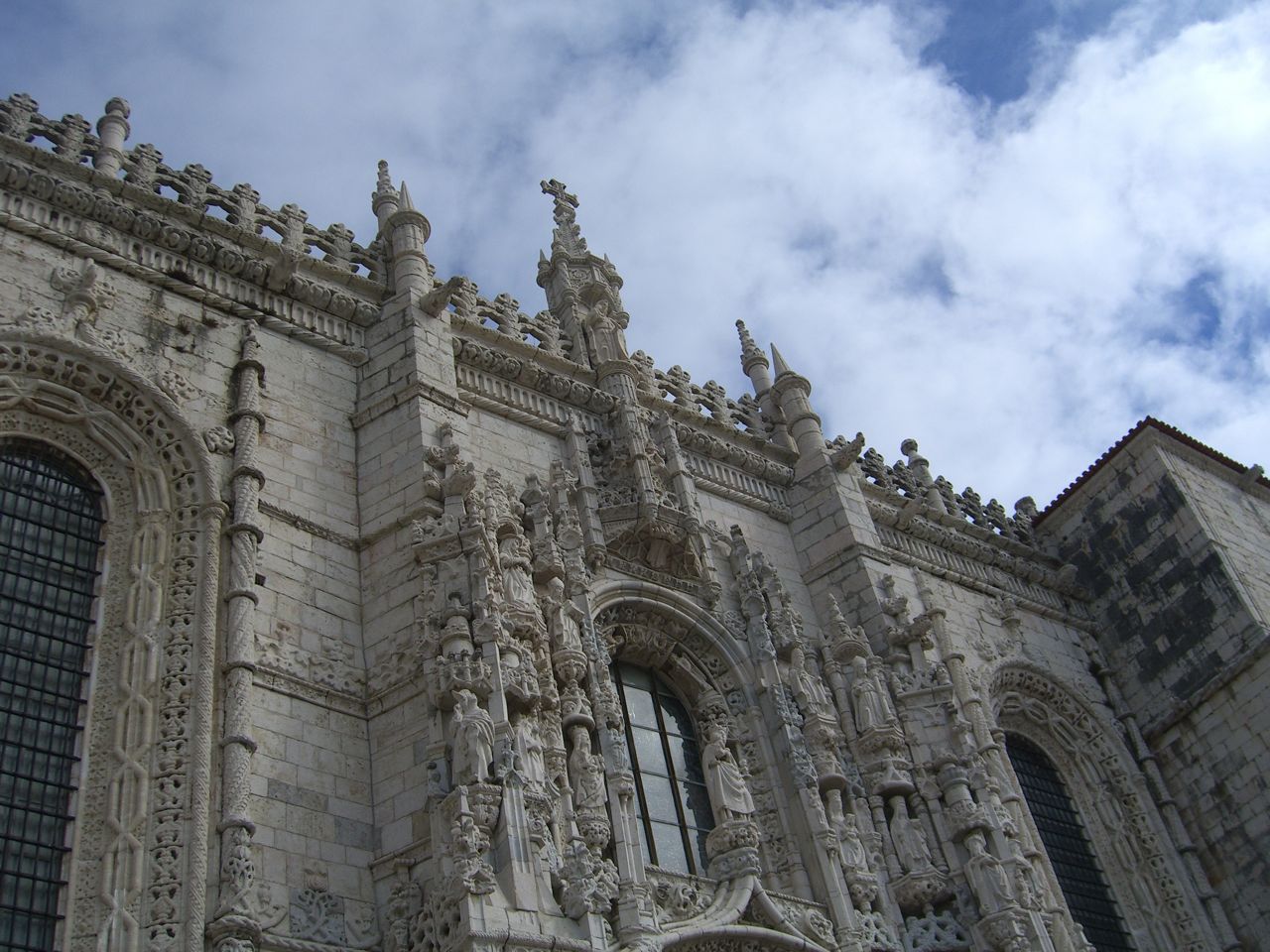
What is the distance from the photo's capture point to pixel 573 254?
18.4 m

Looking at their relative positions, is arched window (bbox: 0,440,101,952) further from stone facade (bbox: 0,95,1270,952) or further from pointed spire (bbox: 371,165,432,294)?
pointed spire (bbox: 371,165,432,294)

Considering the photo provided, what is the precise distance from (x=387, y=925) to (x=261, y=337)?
597 cm

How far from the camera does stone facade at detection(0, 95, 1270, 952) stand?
10203 mm

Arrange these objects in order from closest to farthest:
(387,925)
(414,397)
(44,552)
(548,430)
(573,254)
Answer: (387,925) < (44,552) < (414,397) < (548,430) < (573,254)

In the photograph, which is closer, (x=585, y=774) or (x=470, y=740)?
(x=470, y=740)

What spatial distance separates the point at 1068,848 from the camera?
17266 mm

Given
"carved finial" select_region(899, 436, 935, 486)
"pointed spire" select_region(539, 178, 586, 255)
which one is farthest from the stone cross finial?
"carved finial" select_region(899, 436, 935, 486)

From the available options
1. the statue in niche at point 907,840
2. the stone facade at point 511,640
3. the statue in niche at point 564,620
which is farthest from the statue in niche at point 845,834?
the statue in niche at point 564,620

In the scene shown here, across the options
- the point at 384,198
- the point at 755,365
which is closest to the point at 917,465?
the point at 755,365

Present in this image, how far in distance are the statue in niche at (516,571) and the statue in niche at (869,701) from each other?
4.03 metres

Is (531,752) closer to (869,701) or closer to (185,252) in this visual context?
(869,701)

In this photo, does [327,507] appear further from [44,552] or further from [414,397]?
[44,552]

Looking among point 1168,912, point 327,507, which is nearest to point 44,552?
point 327,507

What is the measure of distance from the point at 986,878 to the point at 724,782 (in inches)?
106
